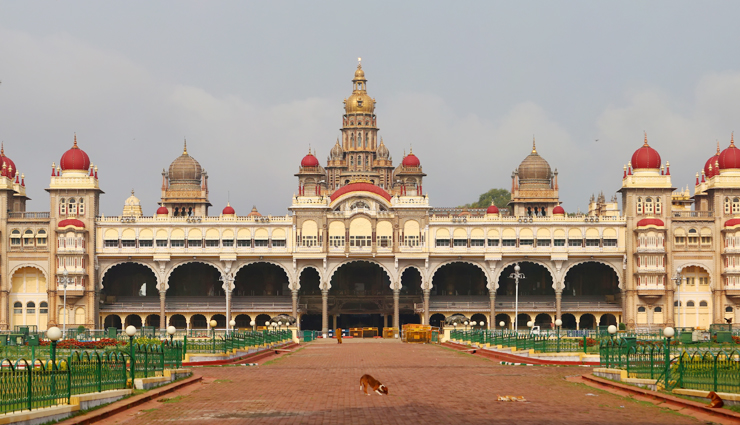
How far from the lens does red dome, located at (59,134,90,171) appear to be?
93.1 meters

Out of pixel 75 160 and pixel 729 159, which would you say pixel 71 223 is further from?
pixel 729 159

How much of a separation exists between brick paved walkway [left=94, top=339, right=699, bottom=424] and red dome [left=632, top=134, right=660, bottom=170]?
191 feet

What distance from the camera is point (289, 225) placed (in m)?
92.3

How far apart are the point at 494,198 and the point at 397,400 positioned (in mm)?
134548

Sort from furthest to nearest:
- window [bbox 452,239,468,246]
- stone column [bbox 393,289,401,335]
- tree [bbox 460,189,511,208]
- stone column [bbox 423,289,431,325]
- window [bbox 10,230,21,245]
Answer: tree [bbox 460,189,511,208]
window [bbox 452,239,468,246]
stone column [bbox 393,289,401,335]
stone column [bbox 423,289,431,325]
window [bbox 10,230,21,245]

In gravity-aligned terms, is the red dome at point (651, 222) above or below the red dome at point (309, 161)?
below

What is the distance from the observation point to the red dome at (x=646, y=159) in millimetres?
93500

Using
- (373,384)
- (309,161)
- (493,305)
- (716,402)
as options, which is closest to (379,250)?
(493,305)

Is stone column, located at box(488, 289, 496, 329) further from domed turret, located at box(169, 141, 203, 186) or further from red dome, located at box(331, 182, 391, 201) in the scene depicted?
domed turret, located at box(169, 141, 203, 186)

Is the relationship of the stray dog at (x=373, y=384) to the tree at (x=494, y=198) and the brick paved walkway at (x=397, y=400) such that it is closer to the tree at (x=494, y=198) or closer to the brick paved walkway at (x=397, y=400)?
the brick paved walkway at (x=397, y=400)

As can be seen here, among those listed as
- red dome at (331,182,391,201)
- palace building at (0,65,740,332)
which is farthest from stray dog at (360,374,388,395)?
red dome at (331,182,391,201)

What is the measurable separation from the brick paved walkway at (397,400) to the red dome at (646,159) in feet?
191

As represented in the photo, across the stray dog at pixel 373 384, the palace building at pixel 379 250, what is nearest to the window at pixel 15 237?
the palace building at pixel 379 250

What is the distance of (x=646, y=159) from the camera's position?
307 ft
